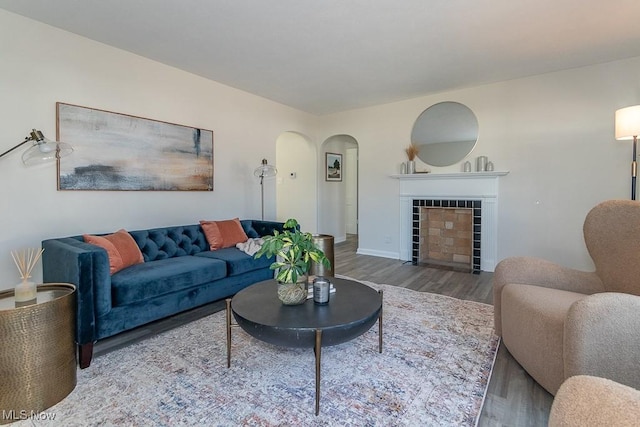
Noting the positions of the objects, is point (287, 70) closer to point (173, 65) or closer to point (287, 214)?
point (173, 65)

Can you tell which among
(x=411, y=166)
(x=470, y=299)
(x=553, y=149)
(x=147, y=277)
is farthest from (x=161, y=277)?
(x=553, y=149)

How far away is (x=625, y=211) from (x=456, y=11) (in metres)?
1.95

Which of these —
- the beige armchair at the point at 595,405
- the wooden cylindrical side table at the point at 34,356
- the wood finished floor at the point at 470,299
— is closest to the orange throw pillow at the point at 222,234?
the wood finished floor at the point at 470,299

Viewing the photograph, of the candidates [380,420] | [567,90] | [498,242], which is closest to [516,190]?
[498,242]

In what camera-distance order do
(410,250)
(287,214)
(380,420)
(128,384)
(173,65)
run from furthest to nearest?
1. (287,214)
2. (410,250)
3. (173,65)
4. (128,384)
5. (380,420)

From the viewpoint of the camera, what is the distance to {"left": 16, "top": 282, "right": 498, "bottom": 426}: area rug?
1.59 meters

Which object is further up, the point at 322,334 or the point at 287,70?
the point at 287,70

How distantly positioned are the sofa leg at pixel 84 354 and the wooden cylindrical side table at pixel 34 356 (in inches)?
8.8

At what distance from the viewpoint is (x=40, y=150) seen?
Result: 8.15 ft

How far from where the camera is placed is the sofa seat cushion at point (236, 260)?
3148mm

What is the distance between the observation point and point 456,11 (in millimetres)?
2600

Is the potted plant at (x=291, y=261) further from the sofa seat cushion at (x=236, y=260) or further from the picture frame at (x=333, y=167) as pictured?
the picture frame at (x=333, y=167)

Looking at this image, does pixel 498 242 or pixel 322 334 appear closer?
pixel 322 334

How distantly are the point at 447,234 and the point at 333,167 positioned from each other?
287 cm
